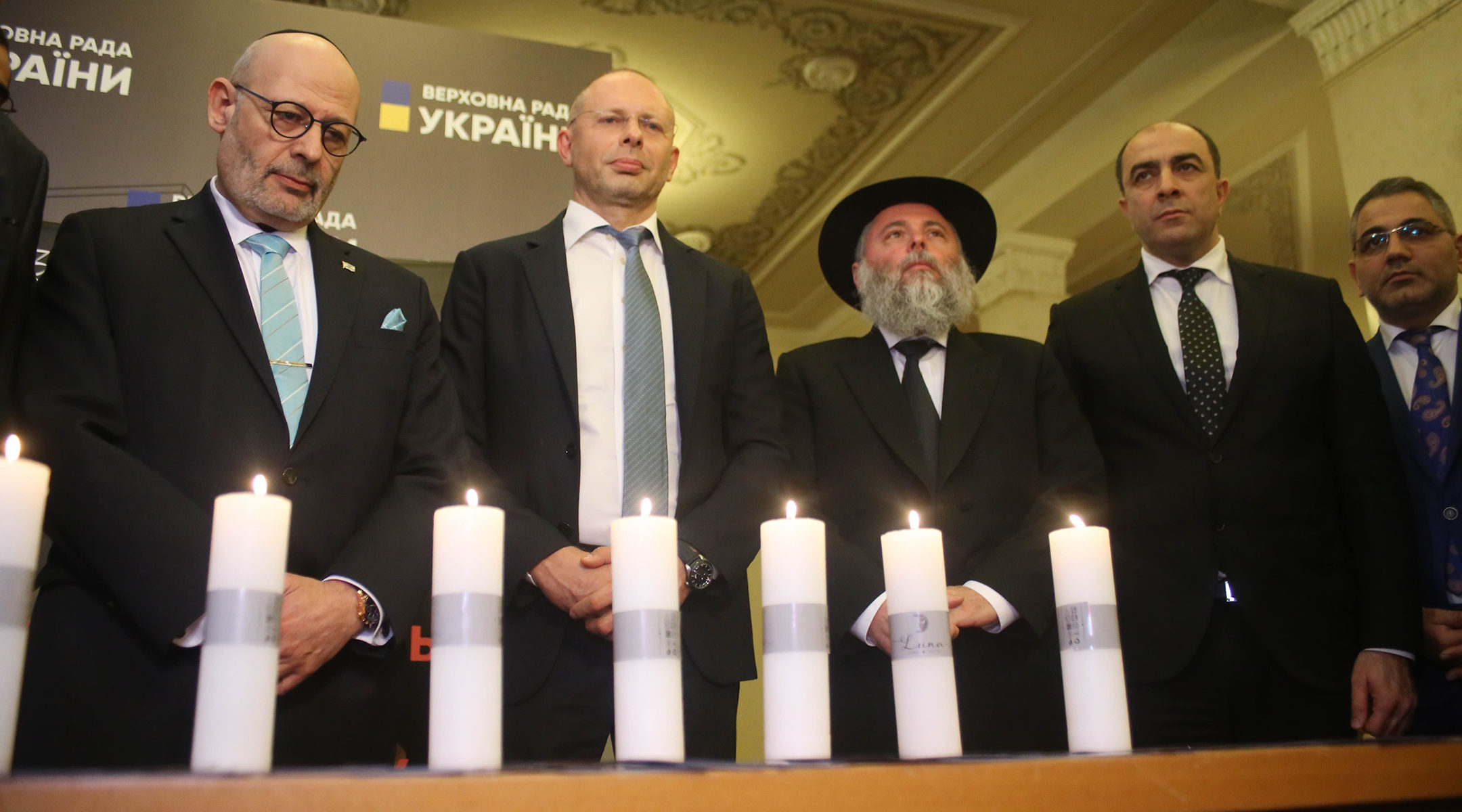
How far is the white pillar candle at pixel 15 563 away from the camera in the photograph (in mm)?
996

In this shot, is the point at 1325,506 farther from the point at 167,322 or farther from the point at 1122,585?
the point at 167,322

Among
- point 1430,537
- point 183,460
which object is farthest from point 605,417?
point 1430,537

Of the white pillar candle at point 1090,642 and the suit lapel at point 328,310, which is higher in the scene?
the suit lapel at point 328,310

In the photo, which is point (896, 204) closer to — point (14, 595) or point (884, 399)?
point (884, 399)

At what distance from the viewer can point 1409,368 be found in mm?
3105

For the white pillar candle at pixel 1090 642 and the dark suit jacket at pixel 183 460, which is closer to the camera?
the white pillar candle at pixel 1090 642

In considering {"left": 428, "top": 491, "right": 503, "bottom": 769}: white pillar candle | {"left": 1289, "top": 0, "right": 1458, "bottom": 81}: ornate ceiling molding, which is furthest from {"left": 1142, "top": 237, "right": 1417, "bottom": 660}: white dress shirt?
{"left": 1289, "top": 0, "right": 1458, "bottom": 81}: ornate ceiling molding

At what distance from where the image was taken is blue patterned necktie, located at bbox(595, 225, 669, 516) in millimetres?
2191

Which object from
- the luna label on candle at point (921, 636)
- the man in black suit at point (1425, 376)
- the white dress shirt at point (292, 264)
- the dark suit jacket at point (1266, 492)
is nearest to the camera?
the luna label on candle at point (921, 636)

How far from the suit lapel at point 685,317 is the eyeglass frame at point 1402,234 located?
80.5 inches

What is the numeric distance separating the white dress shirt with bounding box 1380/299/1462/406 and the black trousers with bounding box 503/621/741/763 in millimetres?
2224

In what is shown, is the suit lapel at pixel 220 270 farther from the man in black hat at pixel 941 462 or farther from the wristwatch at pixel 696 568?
the man in black hat at pixel 941 462

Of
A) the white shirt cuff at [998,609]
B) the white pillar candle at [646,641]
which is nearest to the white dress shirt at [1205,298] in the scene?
the white shirt cuff at [998,609]

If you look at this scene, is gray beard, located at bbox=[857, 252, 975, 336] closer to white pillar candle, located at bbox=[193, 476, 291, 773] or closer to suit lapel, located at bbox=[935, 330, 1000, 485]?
suit lapel, located at bbox=[935, 330, 1000, 485]
